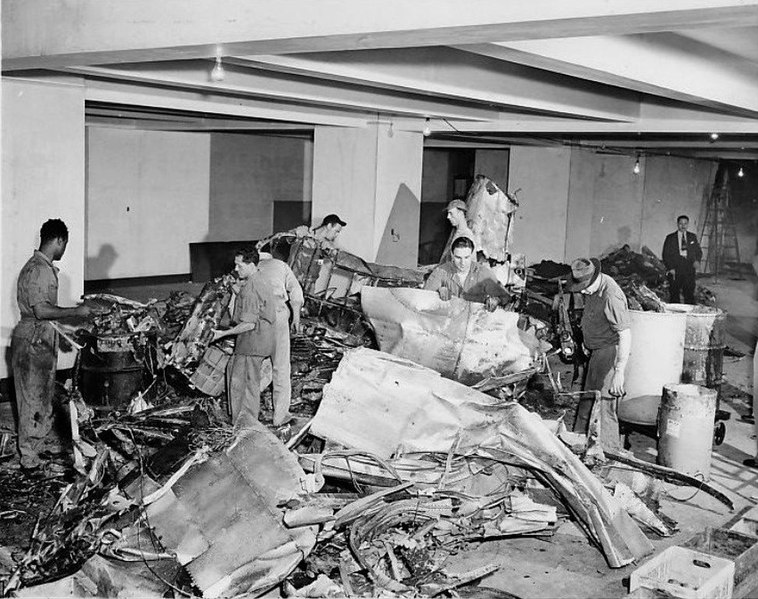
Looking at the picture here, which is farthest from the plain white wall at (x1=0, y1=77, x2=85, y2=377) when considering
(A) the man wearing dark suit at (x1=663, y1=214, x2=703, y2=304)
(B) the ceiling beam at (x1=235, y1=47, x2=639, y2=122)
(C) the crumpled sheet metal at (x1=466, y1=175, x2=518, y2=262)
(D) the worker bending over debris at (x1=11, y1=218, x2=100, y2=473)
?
(A) the man wearing dark suit at (x1=663, y1=214, x2=703, y2=304)

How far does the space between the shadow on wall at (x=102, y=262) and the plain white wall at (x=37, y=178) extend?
8162mm

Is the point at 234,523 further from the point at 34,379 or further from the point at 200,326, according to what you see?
the point at 200,326

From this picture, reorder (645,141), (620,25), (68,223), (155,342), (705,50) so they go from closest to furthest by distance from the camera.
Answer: (620,25) → (705,50) → (155,342) → (68,223) → (645,141)

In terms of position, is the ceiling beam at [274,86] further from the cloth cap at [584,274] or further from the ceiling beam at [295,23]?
the cloth cap at [584,274]

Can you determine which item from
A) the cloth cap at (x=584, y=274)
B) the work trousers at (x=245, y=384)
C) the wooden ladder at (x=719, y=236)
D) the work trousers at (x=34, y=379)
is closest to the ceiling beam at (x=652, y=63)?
the cloth cap at (x=584, y=274)

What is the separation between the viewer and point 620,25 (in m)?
4.80

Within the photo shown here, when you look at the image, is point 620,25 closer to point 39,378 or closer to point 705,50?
point 705,50

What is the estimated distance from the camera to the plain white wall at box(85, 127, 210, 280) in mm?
18453

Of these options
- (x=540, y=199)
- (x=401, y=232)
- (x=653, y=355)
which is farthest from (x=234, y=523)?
(x=540, y=199)

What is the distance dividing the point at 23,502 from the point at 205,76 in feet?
15.7

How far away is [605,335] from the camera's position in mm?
8797

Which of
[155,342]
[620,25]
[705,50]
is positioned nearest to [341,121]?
[155,342]

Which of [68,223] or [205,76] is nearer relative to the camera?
[205,76]

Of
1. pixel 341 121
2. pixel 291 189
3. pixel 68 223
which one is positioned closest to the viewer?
pixel 68 223
